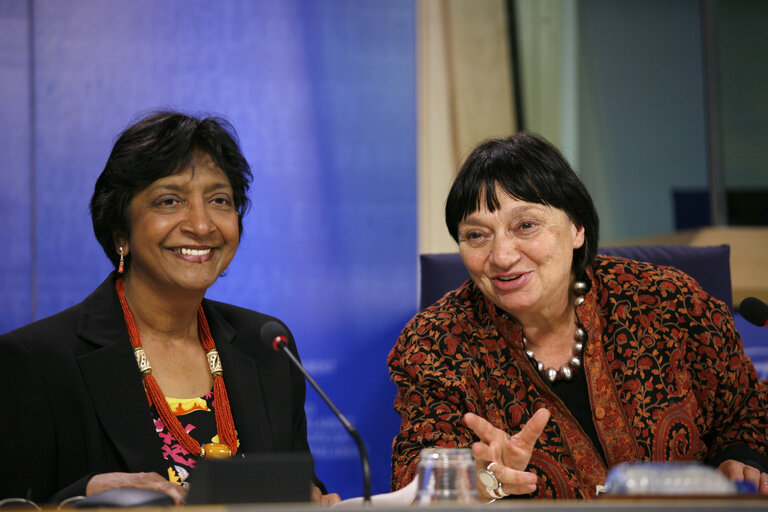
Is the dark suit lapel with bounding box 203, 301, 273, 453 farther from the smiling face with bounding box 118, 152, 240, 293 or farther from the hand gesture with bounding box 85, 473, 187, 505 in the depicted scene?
the hand gesture with bounding box 85, 473, 187, 505

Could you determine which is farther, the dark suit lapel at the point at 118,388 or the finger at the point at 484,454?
the dark suit lapel at the point at 118,388

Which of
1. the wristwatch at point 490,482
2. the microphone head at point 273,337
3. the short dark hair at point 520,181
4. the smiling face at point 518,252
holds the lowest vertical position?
the wristwatch at point 490,482

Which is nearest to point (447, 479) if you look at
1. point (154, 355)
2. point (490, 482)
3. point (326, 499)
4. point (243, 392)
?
point (490, 482)

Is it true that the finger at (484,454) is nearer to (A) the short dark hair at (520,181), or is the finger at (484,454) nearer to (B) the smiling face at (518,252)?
(B) the smiling face at (518,252)

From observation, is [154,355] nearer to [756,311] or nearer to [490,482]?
[490,482]

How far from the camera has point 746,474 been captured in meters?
1.74

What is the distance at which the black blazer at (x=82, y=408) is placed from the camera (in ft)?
5.19

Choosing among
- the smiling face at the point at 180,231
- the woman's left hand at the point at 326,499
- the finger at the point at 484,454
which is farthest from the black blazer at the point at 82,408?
the finger at the point at 484,454

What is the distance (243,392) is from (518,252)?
684mm

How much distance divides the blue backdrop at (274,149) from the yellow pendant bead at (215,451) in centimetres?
150

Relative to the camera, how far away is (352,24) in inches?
138

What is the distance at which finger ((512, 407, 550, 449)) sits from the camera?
4.86 ft

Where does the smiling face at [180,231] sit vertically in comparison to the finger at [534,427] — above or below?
above

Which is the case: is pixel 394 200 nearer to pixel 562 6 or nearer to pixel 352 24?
pixel 352 24
